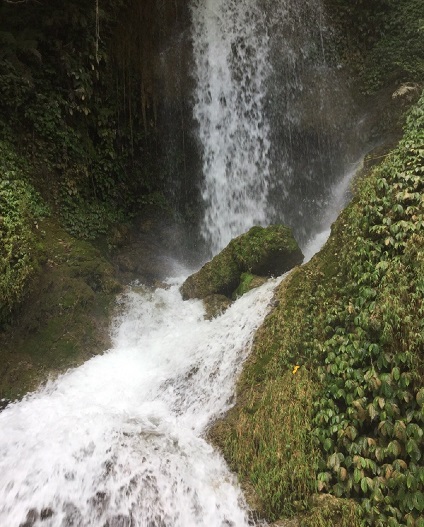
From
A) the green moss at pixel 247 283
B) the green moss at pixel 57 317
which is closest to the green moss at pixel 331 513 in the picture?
the green moss at pixel 247 283

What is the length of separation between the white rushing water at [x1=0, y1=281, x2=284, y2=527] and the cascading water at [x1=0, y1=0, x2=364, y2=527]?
1cm

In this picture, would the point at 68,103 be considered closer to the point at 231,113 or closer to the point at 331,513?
the point at 231,113

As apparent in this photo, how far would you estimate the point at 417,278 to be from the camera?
Answer: 386 centimetres

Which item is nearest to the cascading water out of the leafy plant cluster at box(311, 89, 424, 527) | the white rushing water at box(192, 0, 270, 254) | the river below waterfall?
the river below waterfall

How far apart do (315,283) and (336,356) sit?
1163mm

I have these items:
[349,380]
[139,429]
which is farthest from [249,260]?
[349,380]

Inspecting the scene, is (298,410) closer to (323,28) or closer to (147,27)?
(147,27)

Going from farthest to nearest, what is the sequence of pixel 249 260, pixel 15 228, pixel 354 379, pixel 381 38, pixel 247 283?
pixel 381 38
pixel 249 260
pixel 247 283
pixel 15 228
pixel 354 379

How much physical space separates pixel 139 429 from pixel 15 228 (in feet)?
14.7

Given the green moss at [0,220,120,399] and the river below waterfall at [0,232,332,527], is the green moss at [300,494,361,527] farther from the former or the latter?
the green moss at [0,220,120,399]

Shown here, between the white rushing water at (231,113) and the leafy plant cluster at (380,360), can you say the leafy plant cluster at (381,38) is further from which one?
the leafy plant cluster at (380,360)

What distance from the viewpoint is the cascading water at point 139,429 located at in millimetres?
3863

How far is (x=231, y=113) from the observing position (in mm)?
12828

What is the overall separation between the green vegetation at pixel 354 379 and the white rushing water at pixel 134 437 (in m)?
0.40
